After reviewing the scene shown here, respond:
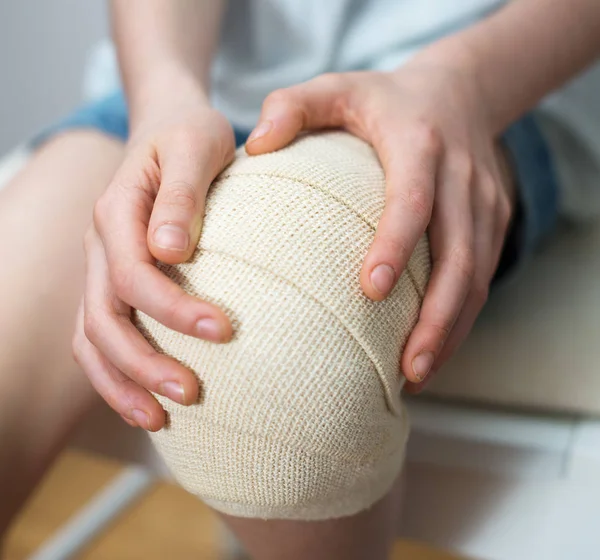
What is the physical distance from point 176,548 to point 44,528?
20 centimetres

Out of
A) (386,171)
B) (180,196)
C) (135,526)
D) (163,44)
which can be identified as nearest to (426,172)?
(386,171)

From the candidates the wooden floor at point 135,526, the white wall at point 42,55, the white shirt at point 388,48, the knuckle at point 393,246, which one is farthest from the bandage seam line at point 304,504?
the white wall at point 42,55

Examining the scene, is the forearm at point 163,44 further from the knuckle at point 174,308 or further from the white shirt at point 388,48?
the knuckle at point 174,308

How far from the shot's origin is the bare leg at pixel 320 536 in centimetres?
37

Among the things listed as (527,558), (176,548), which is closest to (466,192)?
(527,558)

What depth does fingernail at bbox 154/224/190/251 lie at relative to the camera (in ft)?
1.00

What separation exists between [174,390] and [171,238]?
64mm

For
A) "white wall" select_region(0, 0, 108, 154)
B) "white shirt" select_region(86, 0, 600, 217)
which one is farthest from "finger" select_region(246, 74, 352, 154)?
"white wall" select_region(0, 0, 108, 154)

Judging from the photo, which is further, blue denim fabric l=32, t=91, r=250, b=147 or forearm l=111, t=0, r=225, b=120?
blue denim fabric l=32, t=91, r=250, b=147

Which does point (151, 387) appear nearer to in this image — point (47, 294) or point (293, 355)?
point (293, 355)

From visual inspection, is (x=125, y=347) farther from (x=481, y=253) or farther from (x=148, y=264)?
(x=481, y=253)

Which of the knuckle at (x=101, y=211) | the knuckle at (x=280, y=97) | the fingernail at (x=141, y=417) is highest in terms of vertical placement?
the knuckle at (x=280, y=97)

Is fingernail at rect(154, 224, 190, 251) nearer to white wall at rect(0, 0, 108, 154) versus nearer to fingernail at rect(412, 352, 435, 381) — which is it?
fingernail at rect(412, 352, 435, 381)

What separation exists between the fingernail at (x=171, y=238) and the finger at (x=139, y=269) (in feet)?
0.04
